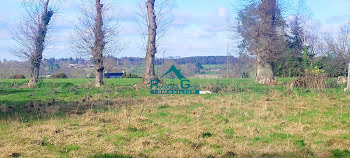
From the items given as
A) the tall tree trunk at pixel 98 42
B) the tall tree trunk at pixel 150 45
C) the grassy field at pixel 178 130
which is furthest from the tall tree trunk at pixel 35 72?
the grassy field at pixel 178 130

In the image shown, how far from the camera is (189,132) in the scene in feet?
28.7

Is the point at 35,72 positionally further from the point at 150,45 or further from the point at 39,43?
the point at 150,45

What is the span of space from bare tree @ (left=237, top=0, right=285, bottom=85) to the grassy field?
14.2 metres

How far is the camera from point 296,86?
849 inches

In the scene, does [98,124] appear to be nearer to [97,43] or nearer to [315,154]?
[315,154]

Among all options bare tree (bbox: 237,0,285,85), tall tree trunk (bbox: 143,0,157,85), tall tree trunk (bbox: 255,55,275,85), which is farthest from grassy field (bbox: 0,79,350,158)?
tall tree trunk (bbox: 255,55,275,85)

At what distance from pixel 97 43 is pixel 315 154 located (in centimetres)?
1920

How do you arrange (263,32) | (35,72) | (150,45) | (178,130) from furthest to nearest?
(263,32) < (35,72) < (150,45) < (178,130)

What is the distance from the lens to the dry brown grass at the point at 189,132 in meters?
6.98

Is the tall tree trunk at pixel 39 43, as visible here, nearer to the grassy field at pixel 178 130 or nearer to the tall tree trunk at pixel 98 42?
the tall tree trunk at pixel 98 42

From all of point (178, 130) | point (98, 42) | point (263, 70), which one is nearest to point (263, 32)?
point (263, 70)

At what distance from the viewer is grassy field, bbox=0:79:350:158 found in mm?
6961

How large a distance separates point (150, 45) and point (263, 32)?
1015cm

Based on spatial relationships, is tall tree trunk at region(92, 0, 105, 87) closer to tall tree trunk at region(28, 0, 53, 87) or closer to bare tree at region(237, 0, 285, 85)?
tall tree trunk at region(28, 0, 53, 87)
